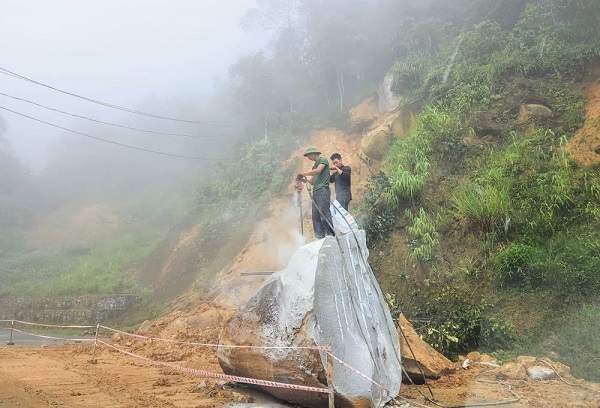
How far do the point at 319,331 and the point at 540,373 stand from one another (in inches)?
149

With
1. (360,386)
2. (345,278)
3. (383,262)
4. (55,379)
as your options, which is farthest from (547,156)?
(55,379)

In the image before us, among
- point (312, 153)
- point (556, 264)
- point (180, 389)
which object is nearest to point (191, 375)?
point (180, 389)

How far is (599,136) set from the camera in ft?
35.7

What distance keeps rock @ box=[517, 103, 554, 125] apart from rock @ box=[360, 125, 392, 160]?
5.18 meters

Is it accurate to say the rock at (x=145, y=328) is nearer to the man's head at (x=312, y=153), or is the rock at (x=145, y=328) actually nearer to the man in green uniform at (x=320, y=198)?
the man in green uniform at (x=320, y=198)

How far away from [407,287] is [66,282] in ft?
52.6

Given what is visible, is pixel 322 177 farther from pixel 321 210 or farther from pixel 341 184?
pixel 341 184

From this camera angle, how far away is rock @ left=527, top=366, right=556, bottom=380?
639 cm

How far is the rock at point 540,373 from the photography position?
6.39 meters

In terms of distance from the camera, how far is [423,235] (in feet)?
34.0

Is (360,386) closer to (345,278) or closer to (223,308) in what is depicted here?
(345,278)

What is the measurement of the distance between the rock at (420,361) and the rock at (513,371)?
72cm

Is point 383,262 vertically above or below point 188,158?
below

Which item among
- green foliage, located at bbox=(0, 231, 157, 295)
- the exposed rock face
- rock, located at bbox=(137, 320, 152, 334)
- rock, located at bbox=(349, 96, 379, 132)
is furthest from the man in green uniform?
rock, located at bbox=(349, 96, 379, 132)
